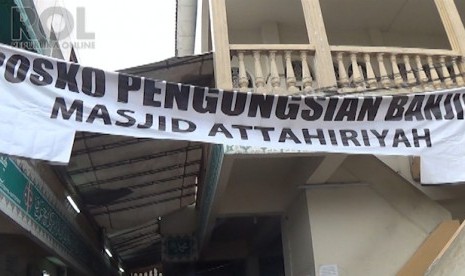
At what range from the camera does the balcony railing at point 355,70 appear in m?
5.60

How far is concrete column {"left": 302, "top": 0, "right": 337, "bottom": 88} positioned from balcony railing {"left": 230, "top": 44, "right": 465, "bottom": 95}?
7cm

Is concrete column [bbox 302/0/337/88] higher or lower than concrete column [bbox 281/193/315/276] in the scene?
higher

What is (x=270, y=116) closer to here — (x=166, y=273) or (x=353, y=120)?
(x=353, y=120)

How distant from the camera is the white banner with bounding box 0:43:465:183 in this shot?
12.2 feet

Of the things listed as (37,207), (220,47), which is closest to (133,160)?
(37,207)

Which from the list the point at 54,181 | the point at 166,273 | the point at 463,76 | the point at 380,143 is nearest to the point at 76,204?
the point at 54,181

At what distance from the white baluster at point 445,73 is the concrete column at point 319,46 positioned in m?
1.57

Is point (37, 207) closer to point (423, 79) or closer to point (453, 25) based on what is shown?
point (423, 79)

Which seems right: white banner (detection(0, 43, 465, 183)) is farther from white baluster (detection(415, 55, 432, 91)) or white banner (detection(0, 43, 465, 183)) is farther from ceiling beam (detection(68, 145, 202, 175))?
ceiling beam (detection(68, 145, 202, 175))

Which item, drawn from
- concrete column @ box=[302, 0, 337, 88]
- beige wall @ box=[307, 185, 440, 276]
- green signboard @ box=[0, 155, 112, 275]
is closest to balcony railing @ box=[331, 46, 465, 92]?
concrete column @ box=[302, 0, 337, 88]

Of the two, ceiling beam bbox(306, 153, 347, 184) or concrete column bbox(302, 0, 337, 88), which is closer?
concrete column bbox(302, 0, 337, 88)

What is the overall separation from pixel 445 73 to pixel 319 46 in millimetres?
1714

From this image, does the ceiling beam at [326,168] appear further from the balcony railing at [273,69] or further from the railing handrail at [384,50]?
the railing handrail at [384,50]

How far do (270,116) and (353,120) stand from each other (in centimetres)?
87
